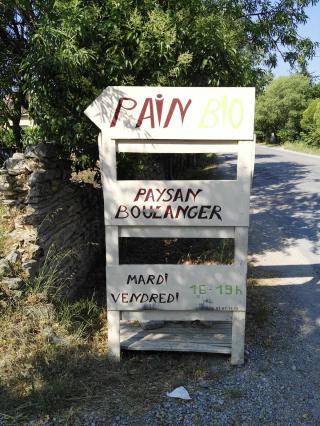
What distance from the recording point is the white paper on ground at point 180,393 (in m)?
3.12

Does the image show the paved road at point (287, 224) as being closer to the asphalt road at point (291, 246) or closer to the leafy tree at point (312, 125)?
the asphalt road at point (291, 246)

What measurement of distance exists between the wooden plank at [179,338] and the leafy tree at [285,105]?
3837 cm

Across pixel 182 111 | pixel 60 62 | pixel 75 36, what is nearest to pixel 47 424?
pixel 182 111

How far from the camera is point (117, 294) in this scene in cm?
355

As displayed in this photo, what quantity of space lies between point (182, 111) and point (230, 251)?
3.58 m

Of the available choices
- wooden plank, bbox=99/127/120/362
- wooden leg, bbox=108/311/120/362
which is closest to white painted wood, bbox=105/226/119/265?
wooden plank, bbox=99/127/120/362

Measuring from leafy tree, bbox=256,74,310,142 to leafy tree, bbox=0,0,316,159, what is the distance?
37199 millimetres

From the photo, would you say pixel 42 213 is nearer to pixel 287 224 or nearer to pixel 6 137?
pixel 6 137

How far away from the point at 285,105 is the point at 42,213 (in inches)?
1587

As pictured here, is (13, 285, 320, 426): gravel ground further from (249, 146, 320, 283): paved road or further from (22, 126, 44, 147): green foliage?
(22, 126, 44, 147): green foliage

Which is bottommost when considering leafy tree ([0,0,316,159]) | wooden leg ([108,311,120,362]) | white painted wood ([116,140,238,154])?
wooden leg ([108,311,120,362])

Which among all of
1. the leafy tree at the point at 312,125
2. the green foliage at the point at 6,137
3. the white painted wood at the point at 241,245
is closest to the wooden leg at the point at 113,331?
the white painted wood at the point at 241,245

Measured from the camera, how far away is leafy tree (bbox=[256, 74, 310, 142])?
40.6 m

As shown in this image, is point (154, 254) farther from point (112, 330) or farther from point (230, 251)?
point (112, 330)
